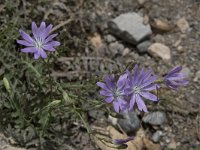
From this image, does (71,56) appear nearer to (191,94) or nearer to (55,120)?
(55,120)

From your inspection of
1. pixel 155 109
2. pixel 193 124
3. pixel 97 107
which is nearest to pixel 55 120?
pixel 97 107

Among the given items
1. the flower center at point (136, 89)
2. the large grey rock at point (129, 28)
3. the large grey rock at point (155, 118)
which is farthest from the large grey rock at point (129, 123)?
the flower center at point (136, 89)

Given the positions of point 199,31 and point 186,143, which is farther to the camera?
point 199,31

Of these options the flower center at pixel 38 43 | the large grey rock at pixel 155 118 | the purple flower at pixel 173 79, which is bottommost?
the large grey rock at pixel 155 118

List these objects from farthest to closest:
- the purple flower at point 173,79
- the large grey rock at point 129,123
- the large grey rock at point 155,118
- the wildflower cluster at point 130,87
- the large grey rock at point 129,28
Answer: the large grey rock at point 129,28 → the large grey rock at point 155,118 → the large grey rock at point 129,123 → the purple flower at point 173,79 → the wildflower cluster at point 130,87

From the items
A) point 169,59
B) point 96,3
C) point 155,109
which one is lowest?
point 155,109

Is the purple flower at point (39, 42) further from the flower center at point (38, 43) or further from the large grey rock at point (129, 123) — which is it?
the large grey rock at point (129, 123)

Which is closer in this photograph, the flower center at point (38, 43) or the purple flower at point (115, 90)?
the purple flower at point (115, 90)
